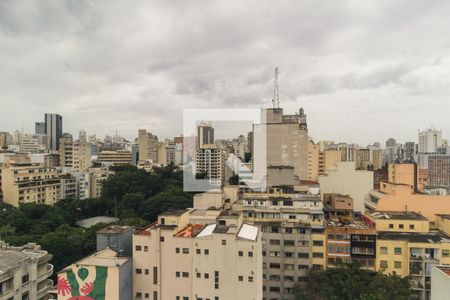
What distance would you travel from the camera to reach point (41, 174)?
18906 millimetres

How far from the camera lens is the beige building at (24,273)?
631cm

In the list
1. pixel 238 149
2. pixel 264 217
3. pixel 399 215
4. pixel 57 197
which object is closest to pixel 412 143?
pixel 238 149

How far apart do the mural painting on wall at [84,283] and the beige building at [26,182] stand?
1282cm

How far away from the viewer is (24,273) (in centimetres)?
678

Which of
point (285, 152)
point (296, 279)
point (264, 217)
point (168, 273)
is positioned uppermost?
point (285, 152)

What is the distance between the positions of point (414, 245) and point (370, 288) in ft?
6.64

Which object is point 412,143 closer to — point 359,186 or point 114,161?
point 359,186

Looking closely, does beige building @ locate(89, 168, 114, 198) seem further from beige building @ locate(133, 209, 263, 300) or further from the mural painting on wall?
the mural painting on wall

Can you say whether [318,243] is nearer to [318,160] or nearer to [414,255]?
[414,255]

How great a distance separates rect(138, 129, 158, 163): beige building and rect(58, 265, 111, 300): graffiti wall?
97.6 feet

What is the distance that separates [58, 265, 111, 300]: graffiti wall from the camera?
6863 millimetres

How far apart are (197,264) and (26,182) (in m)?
14.7

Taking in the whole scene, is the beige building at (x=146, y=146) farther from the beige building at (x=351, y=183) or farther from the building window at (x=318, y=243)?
the building window at (x=318, y=243)

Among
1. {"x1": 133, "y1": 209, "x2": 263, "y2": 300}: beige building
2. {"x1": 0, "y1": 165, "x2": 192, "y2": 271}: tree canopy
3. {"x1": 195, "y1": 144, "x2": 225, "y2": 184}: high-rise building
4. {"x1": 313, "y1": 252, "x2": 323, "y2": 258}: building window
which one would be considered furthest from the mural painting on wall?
{"x1": 195, "y1": 144, "x2": 225, "y2": 184}: high-rise building
